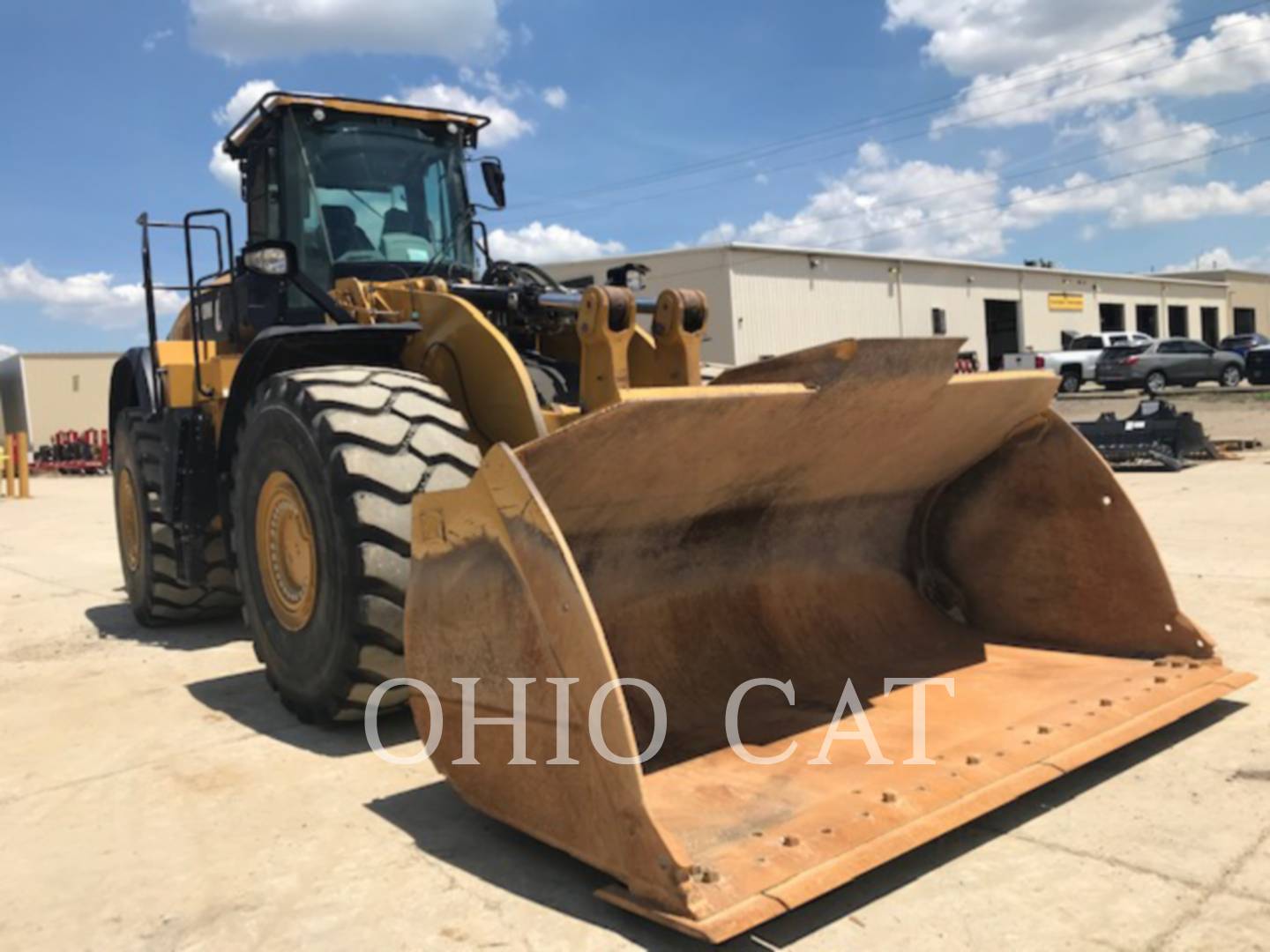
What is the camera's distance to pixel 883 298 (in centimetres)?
3819

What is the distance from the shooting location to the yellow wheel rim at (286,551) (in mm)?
4348

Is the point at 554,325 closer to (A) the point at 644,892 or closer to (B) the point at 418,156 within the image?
(B) the point at 418,156

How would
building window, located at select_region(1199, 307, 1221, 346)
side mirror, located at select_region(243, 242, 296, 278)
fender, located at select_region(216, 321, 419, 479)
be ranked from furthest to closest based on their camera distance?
building window, located at select_region(1199, 307, 1221, 346) < side mirror, located at select_region(243, 242, 296, 278) < fender, located at select_region(216, 321, 419, 479)

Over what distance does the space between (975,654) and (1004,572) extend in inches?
18.1

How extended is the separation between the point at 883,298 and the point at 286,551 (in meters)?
35.6

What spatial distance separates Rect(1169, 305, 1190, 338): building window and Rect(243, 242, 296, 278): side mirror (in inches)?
2403

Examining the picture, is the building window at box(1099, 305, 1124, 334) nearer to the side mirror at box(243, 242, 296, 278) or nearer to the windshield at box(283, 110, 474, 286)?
the windshield at box(283, 110, 474, 286)

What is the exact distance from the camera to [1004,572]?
4855 mm

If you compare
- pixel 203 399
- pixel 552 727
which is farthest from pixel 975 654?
pixel 203 399

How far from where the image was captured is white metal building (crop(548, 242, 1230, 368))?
32594 millimetres

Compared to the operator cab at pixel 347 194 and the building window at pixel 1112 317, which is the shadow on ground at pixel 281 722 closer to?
the operator cab at pixel 347 194

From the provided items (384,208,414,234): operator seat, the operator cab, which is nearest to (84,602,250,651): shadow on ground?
the operator cab

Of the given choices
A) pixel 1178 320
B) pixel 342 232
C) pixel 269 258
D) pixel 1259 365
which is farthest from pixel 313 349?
pixel 1178 320

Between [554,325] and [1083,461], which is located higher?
[554,325]
